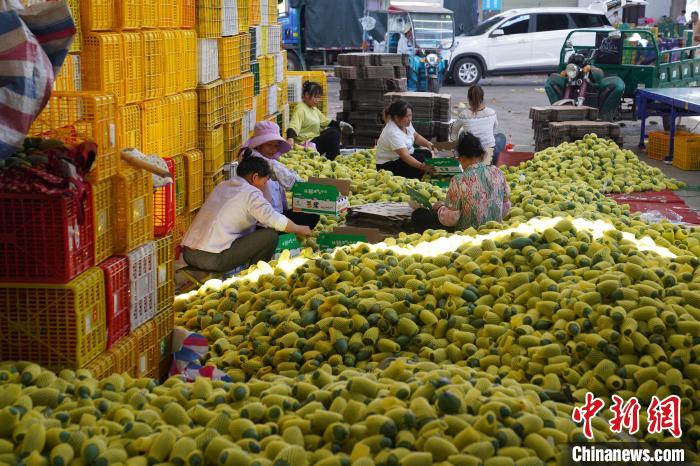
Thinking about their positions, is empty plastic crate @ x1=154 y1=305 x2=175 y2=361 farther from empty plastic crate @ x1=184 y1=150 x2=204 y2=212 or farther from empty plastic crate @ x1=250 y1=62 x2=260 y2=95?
empty plastic crate @ x1=250 y1=62 x2=260 y2=95

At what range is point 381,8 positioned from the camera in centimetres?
2578

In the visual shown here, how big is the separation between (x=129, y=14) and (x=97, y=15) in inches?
16.5

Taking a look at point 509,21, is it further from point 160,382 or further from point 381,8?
point 160,382

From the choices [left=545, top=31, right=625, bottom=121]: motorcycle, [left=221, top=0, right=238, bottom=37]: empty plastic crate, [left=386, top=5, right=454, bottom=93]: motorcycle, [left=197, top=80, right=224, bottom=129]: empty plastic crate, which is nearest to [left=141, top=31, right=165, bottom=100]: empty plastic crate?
[left=197, top=80, right=224, bottom=129]: empty plastic crate

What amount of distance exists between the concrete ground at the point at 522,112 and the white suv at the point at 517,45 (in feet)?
1.48

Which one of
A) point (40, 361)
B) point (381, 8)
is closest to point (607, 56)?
point (381, 8)

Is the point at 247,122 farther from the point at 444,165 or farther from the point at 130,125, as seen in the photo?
the point at 130,125

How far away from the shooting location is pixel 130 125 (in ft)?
20.1

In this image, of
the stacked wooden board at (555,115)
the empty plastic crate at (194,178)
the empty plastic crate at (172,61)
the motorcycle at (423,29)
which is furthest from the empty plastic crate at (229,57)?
the motorcycle at (423,29)

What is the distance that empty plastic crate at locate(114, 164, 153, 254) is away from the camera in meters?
4.53

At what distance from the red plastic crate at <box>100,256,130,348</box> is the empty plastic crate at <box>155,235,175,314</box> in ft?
1.35

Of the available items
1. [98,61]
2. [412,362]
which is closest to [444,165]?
[98,61]

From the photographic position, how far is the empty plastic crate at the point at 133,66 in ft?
19.9

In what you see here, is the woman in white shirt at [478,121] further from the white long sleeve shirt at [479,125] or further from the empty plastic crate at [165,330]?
the empty plastic crate at [165,330]
